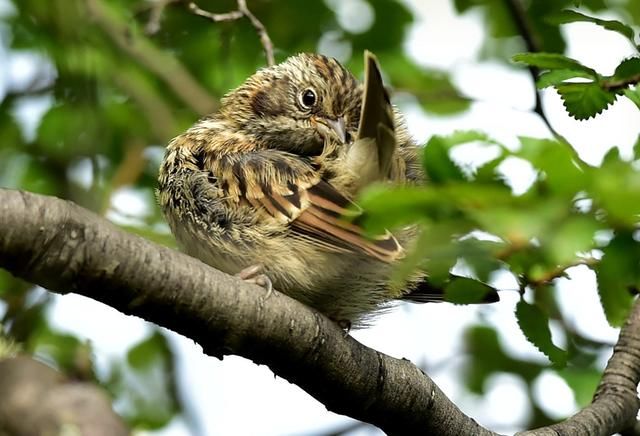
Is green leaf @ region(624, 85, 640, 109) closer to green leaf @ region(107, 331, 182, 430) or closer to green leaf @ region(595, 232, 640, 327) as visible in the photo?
green leaf @ region(595, 232, 640, 327)

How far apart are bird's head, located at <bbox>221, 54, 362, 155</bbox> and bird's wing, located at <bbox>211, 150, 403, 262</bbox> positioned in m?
0.30

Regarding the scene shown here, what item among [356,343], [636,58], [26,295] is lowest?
[26,295]

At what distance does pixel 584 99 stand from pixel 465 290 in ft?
2.07

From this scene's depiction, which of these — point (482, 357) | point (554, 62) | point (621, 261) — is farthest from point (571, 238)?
point (482, 357)

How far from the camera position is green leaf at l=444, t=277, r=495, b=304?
9.54 feet

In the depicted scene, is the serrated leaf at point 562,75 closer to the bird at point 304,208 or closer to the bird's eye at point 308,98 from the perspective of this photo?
the bird at point 304,208

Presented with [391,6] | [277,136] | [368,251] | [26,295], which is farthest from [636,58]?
[391,6]

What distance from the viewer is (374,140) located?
393 cm

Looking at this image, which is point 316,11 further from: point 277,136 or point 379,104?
point 379,104

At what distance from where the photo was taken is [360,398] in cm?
343

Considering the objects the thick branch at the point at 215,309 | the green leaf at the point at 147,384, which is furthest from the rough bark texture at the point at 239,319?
the green leaf at the point at 147,384

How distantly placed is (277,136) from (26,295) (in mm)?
1384

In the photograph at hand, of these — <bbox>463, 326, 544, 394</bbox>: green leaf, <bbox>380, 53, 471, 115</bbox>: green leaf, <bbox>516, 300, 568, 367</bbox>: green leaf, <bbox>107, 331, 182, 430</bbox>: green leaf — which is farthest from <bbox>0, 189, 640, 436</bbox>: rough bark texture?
<bbox>380, 53, 471, 115</bbox>: green leaf

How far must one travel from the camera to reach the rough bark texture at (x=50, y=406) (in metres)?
1.67
